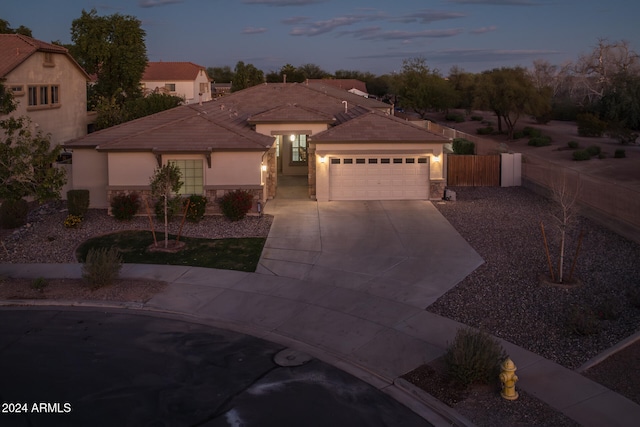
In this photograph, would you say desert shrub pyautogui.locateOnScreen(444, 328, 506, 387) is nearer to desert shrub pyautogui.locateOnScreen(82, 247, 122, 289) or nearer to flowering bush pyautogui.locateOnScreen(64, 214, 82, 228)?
desert shrub pyautogui.locateOnScreen(82, 247, 122, 289)

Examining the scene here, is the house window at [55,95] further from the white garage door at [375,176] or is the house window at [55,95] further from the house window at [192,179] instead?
the white garage door at [375,176]

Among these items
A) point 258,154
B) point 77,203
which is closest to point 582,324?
point 258,154

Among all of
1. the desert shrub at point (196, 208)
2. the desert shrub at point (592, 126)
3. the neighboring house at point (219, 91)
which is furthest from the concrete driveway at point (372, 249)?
the neighboring house at point (219, 91)

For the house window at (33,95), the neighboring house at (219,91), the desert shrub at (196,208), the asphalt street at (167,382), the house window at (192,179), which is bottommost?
the asphalt street at (167,382)

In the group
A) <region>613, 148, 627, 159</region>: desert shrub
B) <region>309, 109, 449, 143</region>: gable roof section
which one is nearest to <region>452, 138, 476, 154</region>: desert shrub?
<region>613, 148, 627, 159</region>: desert shrub

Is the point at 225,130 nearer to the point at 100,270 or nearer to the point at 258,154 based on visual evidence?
the point at 258,154
